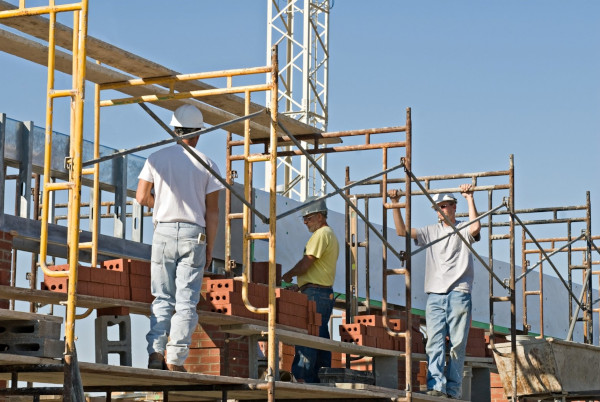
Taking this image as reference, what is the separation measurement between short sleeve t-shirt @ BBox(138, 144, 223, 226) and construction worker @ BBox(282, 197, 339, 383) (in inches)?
124

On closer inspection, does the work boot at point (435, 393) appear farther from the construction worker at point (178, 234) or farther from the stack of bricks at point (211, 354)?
the construction worker at point (178, 234)

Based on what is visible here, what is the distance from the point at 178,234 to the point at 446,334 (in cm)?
406

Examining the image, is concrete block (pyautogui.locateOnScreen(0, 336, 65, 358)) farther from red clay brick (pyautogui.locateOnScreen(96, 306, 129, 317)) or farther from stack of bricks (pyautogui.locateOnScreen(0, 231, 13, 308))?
stack of bricks (pyautogui.locateOnScreen(0, 231, 13, 308))

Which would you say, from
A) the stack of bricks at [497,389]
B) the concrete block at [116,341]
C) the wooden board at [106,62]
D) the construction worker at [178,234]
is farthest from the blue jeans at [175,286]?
the stack of bricks at [497,389]

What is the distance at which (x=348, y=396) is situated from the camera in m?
10.9

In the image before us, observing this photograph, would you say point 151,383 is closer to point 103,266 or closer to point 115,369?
point 103,266

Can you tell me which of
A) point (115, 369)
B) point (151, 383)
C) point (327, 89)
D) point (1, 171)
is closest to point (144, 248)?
point (1, 171)

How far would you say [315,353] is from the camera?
1191 centimetres

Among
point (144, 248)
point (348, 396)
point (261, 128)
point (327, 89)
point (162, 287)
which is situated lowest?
point (348, 396)

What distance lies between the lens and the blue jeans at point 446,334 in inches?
460

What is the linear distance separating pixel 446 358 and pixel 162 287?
15.9 feet

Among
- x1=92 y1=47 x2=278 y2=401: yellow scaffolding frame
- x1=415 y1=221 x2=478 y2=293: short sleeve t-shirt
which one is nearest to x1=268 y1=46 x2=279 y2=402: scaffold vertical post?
x1=92 y1=47 x2=278 y2=401: yellow scaffolding frame

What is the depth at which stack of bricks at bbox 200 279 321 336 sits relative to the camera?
9945 millimetres

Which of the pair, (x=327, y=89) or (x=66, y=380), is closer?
(x=66, y=380)
